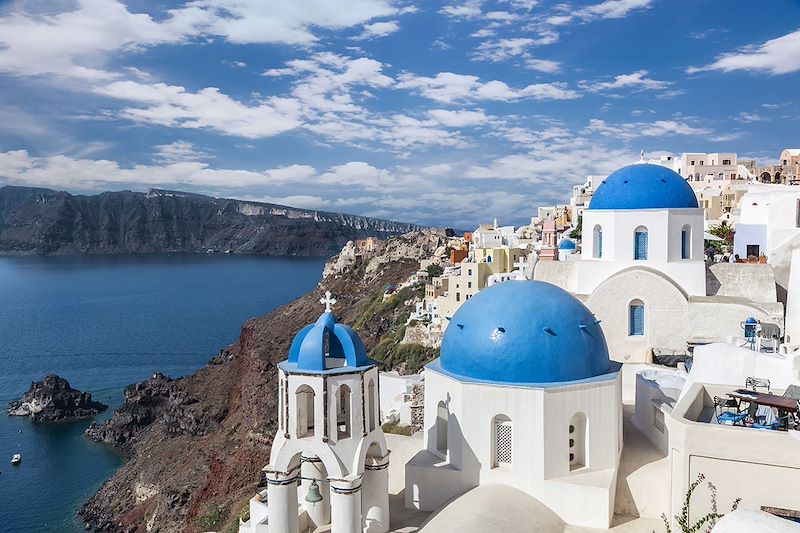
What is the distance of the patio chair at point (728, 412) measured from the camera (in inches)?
352

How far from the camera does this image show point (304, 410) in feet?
32.0

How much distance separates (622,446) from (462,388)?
11.1ft

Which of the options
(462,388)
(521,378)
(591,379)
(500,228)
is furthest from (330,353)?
(500,228)

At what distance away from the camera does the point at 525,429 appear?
986cm

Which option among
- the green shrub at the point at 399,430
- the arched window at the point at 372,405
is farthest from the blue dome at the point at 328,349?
the green shrub at the point at 399,430

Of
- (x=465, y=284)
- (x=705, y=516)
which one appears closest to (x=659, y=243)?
(x=705, y=516)

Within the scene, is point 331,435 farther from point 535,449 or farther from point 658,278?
point 658,278

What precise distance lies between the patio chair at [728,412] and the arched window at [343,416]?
5.28 meters

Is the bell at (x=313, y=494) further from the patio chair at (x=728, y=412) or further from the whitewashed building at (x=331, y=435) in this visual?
the patio chair at (x=728, y=412)

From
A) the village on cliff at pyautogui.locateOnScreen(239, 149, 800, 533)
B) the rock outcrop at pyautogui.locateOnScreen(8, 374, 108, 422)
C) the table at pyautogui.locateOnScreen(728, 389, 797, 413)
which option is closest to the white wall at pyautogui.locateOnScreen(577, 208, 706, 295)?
the village on cliff at pyautogui.locateOnScreen(239, 149, 800, 533)

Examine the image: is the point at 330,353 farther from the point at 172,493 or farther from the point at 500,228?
the point at 500,228

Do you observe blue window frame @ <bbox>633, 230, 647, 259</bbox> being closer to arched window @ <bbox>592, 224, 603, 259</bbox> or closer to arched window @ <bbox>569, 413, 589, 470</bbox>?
arched window @ <bbox>592, 224, 603, 259</bbox>

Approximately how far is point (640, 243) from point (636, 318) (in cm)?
204

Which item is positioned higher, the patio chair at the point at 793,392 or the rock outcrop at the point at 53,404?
the patio chair at the point at 793,392
